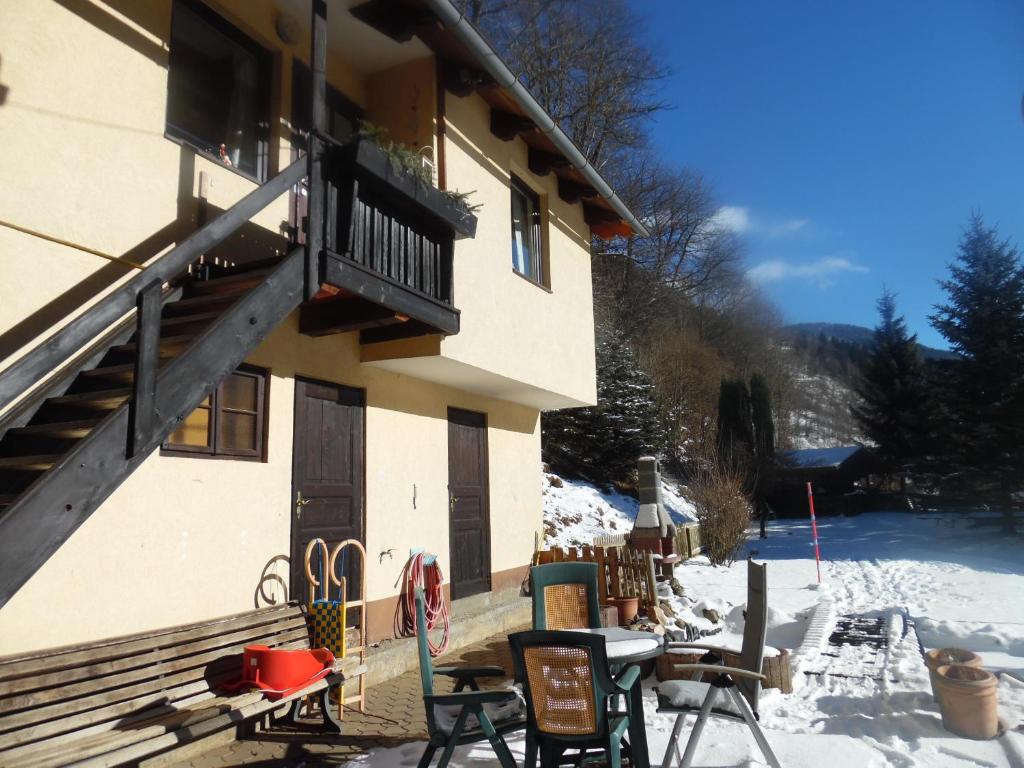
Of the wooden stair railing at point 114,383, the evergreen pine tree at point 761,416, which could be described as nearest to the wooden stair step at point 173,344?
the wooden stair railing at point 114,383

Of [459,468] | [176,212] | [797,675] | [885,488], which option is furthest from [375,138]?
[885,488]

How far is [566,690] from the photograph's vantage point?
3125 mm

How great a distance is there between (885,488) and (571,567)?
30.4 metres

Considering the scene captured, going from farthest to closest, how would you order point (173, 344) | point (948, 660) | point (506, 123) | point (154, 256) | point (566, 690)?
point (506, 123), point (154, 256), point (948, 660), point (173, 344), point (566, 690)

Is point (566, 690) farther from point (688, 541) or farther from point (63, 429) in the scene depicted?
point (688, 541)

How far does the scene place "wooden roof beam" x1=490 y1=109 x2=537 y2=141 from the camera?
8609 millimetres

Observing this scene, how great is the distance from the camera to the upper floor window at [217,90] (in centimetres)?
567

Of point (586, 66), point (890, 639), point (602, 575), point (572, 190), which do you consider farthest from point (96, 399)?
point (586, 66)

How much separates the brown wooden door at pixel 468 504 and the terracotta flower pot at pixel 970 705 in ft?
18.1

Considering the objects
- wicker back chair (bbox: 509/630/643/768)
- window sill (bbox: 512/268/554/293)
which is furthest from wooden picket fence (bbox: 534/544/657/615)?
wicker back chair (bbox: 509/630/643/768)

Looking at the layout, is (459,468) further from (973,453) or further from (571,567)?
(973,453)

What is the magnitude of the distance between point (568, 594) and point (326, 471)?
9.53 ft

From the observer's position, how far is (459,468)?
9031 millimetres

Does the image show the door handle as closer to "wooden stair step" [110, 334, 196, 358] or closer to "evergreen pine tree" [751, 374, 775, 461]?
"wooden stair step" [110, 334, 196, 358]
